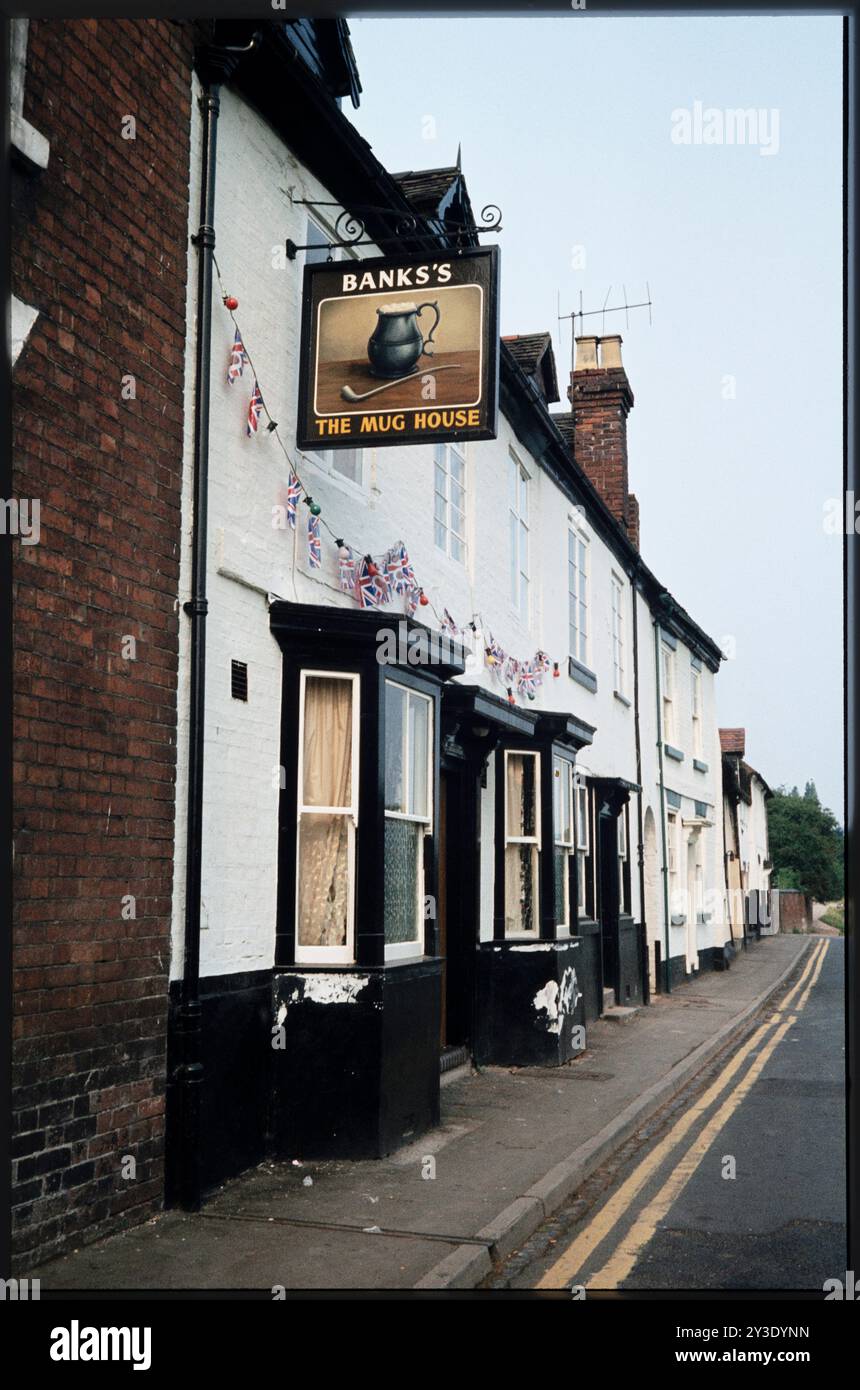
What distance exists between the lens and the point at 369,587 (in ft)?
30.7

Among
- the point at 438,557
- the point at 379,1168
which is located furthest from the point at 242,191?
the point at 379,1168

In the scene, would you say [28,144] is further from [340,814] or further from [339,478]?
[340,814]

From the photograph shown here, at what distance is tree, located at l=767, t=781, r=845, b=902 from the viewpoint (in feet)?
213

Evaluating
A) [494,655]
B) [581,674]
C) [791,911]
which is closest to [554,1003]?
[494,655]

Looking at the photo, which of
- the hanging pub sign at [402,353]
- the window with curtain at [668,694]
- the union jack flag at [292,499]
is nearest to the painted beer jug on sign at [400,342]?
the hanging pub sign at [402,353]

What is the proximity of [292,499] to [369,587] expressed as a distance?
136 centimetres

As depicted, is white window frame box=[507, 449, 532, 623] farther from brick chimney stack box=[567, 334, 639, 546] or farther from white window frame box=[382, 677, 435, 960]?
brick chimney stack box=[567, 334, 639, 546]

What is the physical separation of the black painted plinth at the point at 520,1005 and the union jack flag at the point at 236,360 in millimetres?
6605

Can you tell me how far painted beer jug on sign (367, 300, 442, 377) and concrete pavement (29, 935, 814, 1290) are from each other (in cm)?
487

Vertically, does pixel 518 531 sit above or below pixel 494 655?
above

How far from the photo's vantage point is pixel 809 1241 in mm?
6527

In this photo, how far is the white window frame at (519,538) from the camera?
14.1m

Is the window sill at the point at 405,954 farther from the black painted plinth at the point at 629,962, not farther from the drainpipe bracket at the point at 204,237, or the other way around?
the black painted plinth at the point at 629,962

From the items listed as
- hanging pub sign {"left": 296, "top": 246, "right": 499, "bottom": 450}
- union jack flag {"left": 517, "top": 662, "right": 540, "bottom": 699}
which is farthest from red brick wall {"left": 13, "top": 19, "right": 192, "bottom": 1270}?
union jack flag {"left": 517, "top": 662, "right": 540, "bottom": 699}
